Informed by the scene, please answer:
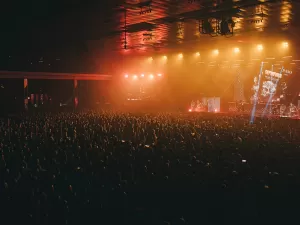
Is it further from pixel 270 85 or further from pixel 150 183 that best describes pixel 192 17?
pixel 270 85

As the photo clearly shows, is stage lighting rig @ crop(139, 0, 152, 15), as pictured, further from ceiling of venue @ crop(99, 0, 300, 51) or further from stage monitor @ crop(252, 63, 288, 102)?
stage monitor @ crop(252, 63, 288, 102)

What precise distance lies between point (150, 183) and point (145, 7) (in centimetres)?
761

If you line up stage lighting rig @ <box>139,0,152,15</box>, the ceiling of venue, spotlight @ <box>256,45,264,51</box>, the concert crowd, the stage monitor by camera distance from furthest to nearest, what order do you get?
the stage monitor, spotlight @ <box>256,45,264,51</box>, the ceiling of venue, stage lighting rig @ <box>139,0,152,15</box>, the concert crowd

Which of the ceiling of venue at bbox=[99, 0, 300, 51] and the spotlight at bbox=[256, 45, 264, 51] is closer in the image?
the ceiling of venue at bbox=[99, 0, 300, 51]

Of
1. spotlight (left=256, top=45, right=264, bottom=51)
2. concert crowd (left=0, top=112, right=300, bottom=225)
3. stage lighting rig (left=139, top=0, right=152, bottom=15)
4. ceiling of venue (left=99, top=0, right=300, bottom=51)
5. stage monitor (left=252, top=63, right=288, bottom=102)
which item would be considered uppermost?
ceiling of venue (left=99, top=0, right=300, bottom=51)

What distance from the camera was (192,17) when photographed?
14281 mm

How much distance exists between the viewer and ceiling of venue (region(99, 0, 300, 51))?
11914 mm

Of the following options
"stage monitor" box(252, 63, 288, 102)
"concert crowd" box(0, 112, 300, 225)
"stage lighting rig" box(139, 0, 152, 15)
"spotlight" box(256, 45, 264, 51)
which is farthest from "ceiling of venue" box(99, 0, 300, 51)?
"concert crowd" box(0, 112, 300, 225)

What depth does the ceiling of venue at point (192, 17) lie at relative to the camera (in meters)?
11.9

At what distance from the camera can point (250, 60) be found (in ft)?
72.8

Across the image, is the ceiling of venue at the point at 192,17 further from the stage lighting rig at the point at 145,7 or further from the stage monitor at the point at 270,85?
the stage monitor at the point at 270,85

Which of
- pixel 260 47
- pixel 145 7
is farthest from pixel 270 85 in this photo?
pixel 145 7

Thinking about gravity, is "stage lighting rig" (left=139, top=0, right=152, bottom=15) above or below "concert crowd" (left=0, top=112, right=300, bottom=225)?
above

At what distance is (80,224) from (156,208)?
1.17 metres
